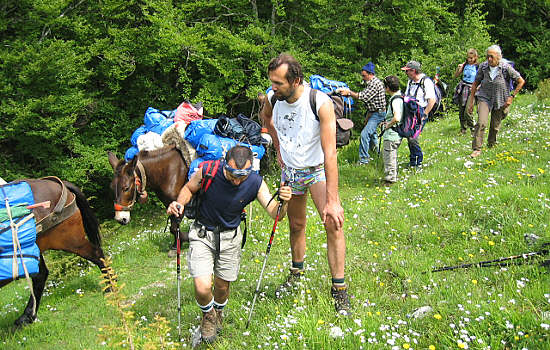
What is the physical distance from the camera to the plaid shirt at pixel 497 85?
328 inches

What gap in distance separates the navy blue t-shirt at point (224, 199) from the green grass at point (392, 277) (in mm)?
1068

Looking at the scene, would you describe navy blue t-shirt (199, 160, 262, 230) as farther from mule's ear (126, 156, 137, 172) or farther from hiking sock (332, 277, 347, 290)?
mule's ear (126, 156, 137, 172)

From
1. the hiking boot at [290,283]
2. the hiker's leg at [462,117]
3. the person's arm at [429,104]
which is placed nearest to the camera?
the hiking boot at [290,283]

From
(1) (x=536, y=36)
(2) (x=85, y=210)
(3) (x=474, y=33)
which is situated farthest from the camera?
(1) (x=536, y=36)

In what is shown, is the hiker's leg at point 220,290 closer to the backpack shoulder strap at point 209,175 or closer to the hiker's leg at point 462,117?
the backpack shoulder strap at point 209,175

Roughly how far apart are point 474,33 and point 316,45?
24.2ft

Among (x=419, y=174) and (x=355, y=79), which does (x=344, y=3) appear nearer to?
(x=355, y=79)

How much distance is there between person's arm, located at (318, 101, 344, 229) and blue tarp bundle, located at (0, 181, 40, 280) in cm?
361

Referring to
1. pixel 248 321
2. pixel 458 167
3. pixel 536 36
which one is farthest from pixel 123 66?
pixel 536 36

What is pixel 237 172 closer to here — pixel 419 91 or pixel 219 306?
pixel 219 306

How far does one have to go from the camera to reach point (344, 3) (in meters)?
16.9

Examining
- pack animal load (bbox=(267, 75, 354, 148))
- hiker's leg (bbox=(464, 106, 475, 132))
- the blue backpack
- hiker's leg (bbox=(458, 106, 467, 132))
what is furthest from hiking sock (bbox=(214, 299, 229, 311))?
hiker's leg (bbox=(458, 106, 467, 132))

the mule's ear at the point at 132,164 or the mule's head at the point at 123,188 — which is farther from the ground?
the mule's ear at the point at 132,164

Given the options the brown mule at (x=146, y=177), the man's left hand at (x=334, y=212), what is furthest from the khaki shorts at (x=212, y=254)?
the brown mule at (x=146, y=177)
